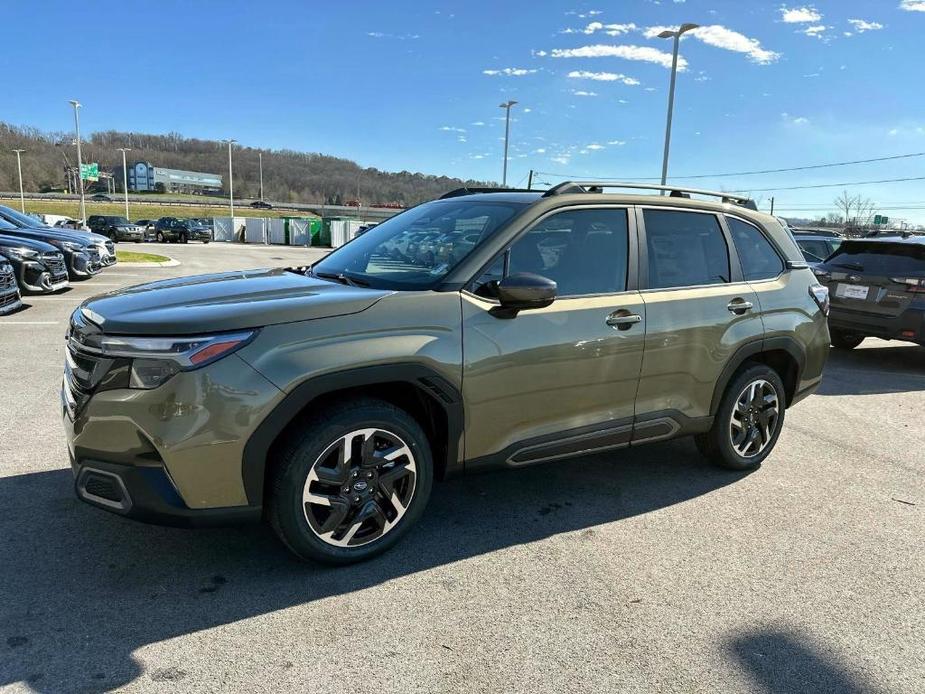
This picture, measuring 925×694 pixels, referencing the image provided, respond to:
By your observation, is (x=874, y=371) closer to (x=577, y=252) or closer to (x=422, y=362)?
(x=577, y=252)

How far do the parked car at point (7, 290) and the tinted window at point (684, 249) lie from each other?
351 inches

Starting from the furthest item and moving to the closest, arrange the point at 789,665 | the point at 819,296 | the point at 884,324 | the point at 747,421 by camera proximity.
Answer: the point at 884,324
the point at 819,296
the point at 747,421
the point at 789,665

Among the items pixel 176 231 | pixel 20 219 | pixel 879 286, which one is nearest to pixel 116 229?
pixel 176 231

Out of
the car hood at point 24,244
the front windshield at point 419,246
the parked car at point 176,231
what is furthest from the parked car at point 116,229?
the front windshield at point 419,246

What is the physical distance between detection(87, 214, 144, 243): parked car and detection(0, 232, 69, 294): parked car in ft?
102

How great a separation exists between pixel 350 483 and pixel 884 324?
25.6 feet

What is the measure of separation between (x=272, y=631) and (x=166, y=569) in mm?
744

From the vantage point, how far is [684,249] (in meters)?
4.16

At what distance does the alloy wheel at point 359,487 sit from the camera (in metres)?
2.94

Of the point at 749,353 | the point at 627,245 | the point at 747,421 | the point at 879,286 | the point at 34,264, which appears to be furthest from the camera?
the point at 34,264

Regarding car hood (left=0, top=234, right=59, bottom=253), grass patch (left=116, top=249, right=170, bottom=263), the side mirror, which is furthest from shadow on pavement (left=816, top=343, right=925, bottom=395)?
grass patch (left=116, top=249, right=170, bottom=263)

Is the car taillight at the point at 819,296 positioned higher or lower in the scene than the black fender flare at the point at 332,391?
higher

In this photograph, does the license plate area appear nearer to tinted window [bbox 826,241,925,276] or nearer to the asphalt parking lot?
tinted window [bbox 826,241,925,276]

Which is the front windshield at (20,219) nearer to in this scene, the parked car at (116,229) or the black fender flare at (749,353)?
the black fender flare at (749,353)
